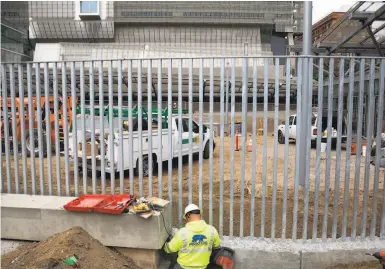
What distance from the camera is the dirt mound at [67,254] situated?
388 cm

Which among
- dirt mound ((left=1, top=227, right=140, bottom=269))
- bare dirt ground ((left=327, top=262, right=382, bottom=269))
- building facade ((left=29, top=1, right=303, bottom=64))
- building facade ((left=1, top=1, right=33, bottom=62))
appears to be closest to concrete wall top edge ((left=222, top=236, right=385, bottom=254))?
bare dirt ground ((left=327, top=262, right=382, bottom=269))

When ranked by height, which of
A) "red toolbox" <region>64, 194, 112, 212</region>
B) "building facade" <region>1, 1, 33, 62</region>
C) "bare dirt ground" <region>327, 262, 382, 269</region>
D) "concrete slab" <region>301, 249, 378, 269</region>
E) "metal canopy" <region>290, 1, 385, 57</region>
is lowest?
"bare dirt ground" <region>327, 262, 382, 269</region>

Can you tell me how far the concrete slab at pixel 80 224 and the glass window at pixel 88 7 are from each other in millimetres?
21001

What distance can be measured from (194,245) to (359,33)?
46.7 feet

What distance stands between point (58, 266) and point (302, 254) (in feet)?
9.70

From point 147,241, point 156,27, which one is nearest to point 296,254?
point 147,241

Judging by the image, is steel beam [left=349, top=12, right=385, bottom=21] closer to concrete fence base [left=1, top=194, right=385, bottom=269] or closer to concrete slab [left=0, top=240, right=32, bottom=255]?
concrete fence base [left=1, top=194, right=385, bottom=269]

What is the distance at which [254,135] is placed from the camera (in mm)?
4680

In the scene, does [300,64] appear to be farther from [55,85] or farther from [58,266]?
[58,266]

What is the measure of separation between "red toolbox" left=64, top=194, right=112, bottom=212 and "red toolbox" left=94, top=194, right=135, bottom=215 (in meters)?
0.07

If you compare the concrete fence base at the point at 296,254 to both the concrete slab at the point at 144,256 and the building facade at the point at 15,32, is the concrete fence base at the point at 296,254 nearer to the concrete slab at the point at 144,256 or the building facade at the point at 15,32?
the concrete slab at the point at 144,256

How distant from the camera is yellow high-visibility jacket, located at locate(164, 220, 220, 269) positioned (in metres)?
3.98

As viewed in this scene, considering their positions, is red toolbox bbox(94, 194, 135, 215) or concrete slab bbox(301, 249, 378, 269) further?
concrete slab bbox(301, 249, 378, 269)

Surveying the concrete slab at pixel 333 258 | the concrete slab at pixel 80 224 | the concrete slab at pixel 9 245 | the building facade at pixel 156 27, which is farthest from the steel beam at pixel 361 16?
the concrete slab at pixel 9 245
